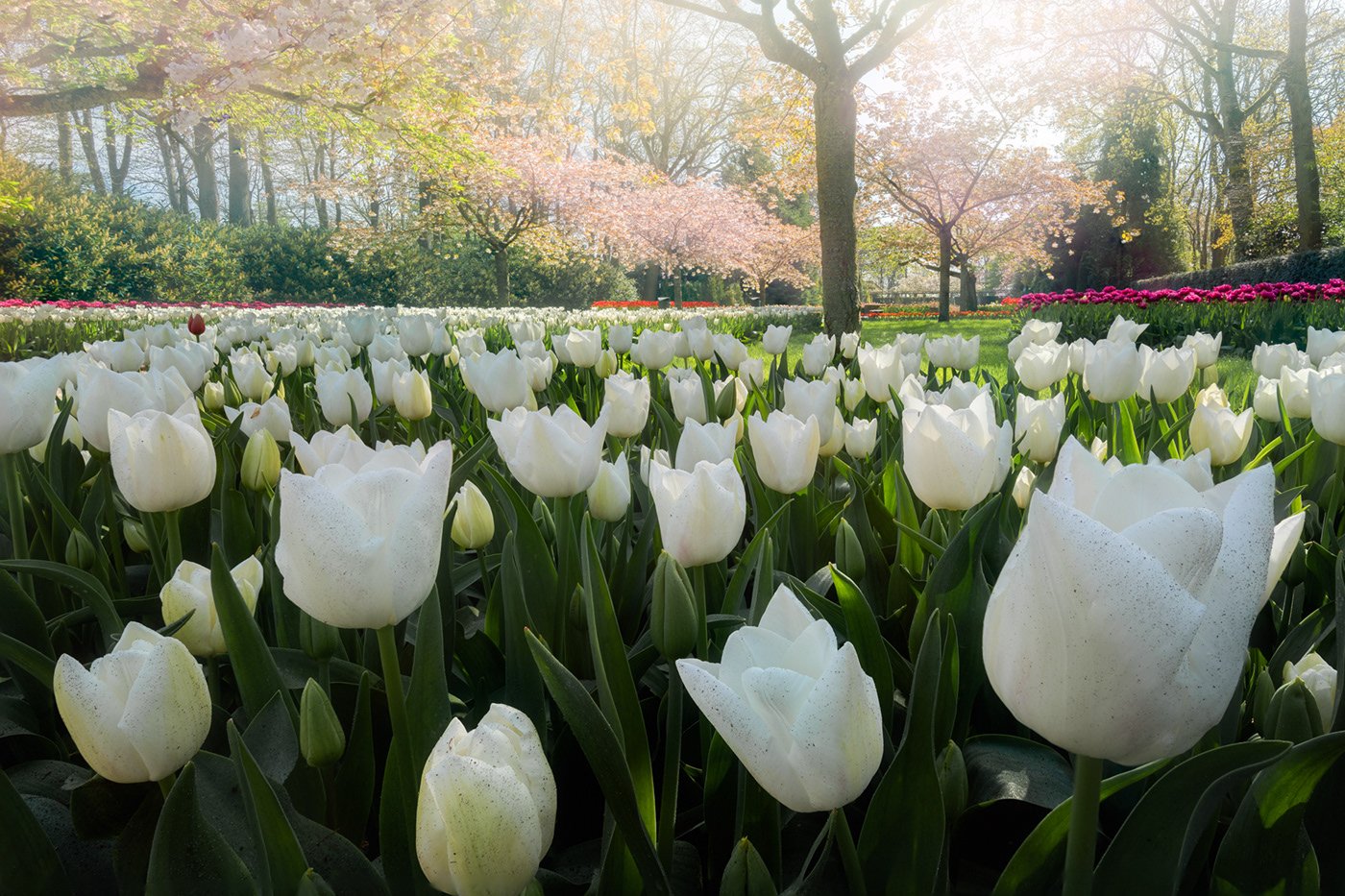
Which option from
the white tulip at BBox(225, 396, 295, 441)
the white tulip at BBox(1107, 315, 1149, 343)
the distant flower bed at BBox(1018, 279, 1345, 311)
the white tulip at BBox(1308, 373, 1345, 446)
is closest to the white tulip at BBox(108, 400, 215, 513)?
the white tulip at BBox(225, 396, 295, 441)

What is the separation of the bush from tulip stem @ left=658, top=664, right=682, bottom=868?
14.4 meters

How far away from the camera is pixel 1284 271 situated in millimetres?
13539

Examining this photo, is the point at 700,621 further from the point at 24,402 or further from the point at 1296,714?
the point at 24,402

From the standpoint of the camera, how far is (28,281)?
20453 mm

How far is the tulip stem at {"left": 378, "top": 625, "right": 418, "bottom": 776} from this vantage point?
0.76m

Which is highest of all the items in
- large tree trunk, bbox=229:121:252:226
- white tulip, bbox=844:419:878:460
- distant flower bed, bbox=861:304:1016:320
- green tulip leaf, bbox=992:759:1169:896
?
large tree trunk, bbox=229:121:252:226

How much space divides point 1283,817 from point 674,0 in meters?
8.38

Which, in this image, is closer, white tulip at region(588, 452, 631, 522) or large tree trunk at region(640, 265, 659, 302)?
white tulip at region(588, 452, 631, 522)

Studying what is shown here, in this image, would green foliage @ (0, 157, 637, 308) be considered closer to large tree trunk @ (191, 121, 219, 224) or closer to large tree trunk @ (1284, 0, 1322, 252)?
large tree trunk @ (191, 121, 219, 224)

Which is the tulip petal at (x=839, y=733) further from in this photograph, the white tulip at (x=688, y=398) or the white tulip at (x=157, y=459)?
the white tulip at (x=688, y=398)

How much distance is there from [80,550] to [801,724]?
1.30 meters

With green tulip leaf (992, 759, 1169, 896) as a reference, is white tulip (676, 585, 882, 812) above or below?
above

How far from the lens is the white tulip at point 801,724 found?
1.85 feet

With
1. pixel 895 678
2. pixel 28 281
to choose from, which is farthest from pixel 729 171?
pixel 895 678
